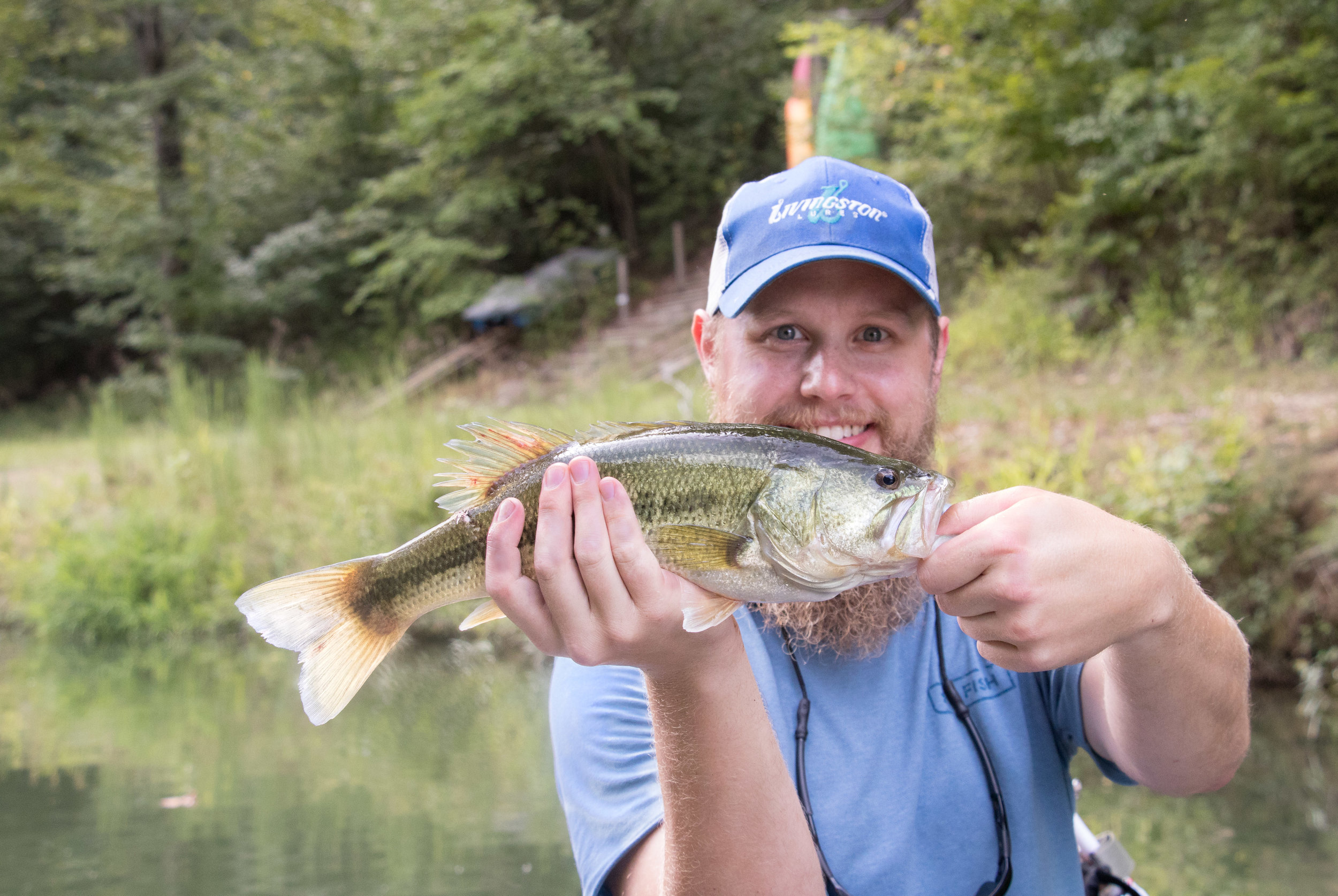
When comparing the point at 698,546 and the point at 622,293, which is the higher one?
the point at 698,546

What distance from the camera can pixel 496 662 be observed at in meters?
8.16

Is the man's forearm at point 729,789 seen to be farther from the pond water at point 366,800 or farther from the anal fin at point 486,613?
the pond water at point 366,800

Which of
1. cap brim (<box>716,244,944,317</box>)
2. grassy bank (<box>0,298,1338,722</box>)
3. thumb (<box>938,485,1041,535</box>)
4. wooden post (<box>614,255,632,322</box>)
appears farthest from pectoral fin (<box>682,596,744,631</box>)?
wooden post (<box>614,255,632,322</box>)

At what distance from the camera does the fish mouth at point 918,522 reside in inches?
62.2

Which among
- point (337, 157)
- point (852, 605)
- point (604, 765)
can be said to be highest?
point (852, 605)

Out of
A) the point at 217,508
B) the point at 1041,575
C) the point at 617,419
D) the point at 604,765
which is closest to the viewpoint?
the point at 1041,575

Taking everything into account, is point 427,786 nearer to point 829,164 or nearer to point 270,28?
point 829,164

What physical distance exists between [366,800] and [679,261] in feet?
49.4

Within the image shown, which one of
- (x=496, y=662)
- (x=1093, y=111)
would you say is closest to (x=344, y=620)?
(x=496, y=662)

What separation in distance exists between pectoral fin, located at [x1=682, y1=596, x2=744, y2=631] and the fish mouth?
11.1 inches

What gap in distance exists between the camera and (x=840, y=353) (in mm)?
2271

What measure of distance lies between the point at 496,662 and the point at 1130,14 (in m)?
9.31

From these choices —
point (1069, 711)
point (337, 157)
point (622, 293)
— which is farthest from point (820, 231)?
point (337, 157)

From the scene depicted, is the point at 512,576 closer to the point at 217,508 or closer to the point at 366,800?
the point at 366,800
